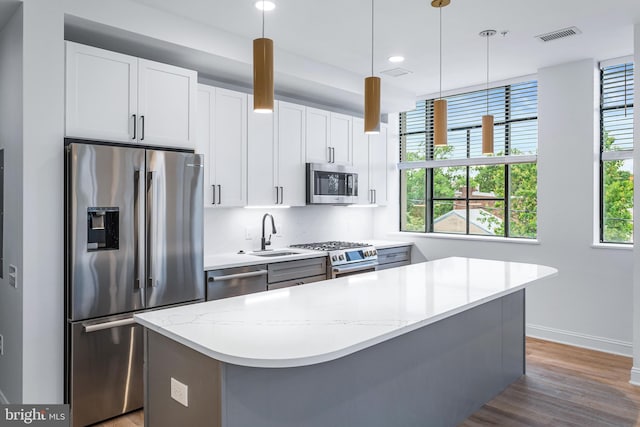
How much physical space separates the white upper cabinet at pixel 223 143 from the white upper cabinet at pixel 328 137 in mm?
860

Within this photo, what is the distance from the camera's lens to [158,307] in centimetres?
314

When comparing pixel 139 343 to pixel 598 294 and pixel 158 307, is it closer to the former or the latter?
pixel 158 307

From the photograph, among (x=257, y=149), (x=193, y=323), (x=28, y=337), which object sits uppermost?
(x=257, y=149)

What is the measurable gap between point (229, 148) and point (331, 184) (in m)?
1.32

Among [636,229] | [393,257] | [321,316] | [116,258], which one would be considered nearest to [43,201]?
[116,258]

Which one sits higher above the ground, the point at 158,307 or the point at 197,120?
the point at 197,120

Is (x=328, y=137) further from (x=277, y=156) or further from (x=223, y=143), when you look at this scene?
(x=223, y=143)

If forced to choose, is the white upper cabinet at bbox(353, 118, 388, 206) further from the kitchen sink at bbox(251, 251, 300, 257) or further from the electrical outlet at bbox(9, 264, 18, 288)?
A: the electrical outlet at bbox(9, 264, 18, 288)

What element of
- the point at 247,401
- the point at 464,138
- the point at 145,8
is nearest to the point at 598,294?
the point at 464,138

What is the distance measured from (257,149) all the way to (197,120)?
0.67m

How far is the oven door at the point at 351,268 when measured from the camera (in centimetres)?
442

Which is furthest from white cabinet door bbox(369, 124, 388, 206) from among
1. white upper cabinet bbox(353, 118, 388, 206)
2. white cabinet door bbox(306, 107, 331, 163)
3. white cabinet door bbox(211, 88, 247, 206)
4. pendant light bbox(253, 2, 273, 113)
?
pendant light bbox(253, 2, 273, 113)

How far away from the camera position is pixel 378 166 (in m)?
5.59

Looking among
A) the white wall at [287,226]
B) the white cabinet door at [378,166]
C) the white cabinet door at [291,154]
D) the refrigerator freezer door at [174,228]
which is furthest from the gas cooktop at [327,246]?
the refrigerator freezer door at [174,228]
